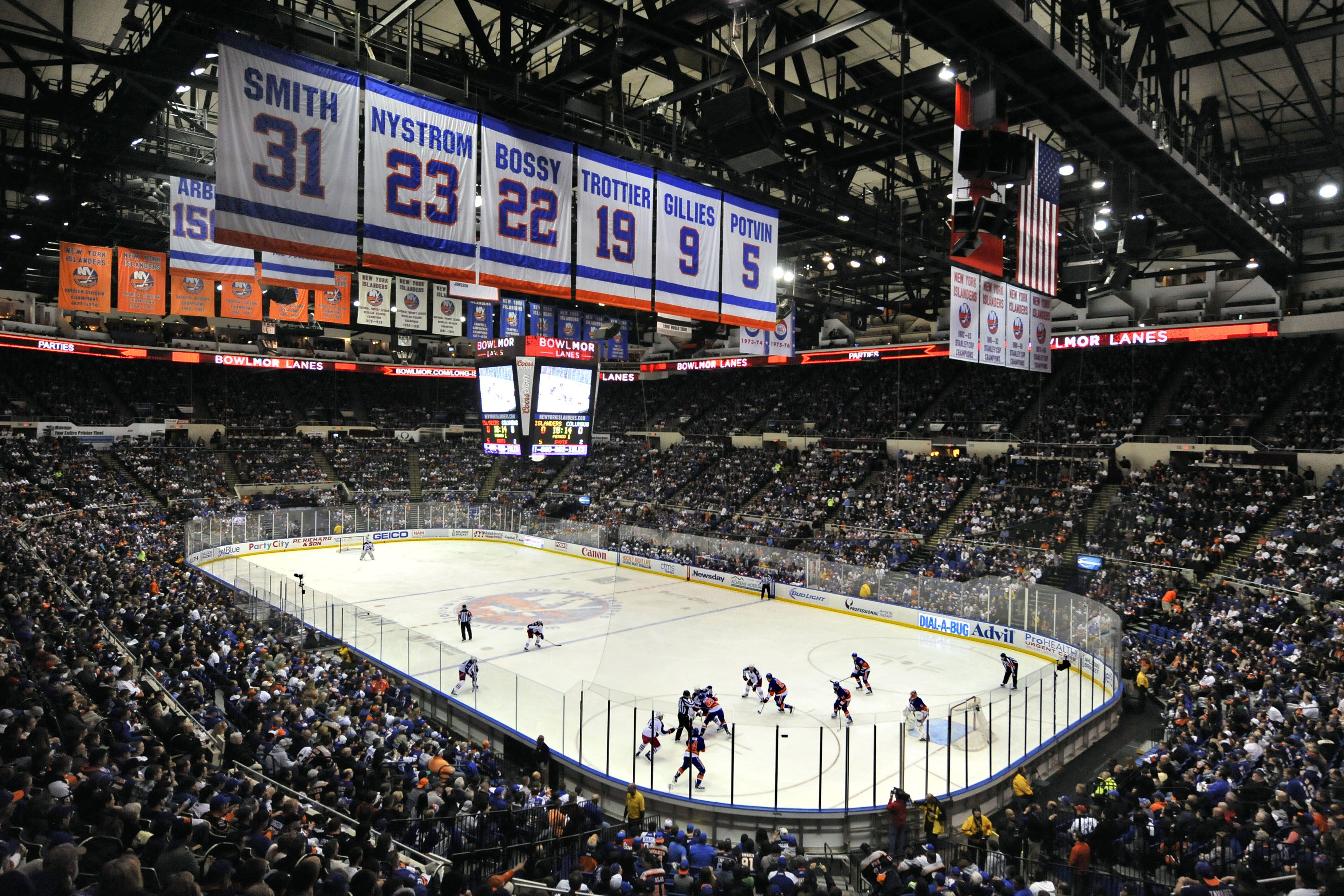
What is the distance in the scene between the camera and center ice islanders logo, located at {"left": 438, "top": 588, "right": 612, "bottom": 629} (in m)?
26.0

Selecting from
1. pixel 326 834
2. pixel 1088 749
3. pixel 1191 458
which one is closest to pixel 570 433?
pixel 1088 749

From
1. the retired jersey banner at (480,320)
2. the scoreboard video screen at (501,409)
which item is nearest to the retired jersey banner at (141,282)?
the retired jersey banner at (480,320)

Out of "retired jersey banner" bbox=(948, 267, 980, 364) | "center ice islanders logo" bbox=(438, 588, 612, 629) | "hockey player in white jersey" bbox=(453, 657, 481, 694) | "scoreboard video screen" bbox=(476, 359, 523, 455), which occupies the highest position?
"retired jersey banner" bbox=(948, 267, 980, 364)

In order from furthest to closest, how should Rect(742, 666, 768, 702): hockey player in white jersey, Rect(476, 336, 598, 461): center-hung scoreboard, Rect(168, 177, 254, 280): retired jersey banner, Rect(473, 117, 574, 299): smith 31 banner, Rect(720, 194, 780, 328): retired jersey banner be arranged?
Rect(476, 336, 598, 461): center-hung scoreboard → Rect(742, 666, 768, 702): hockey player in white jersey → Rect(168, 177, 254, 280): retired jersey banner → Rect(720, 194, 780, 328): retired jersey banner → Rect(473, 117, 574, 299): smith 31 banner

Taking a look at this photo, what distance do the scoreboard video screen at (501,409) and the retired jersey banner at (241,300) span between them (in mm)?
7135

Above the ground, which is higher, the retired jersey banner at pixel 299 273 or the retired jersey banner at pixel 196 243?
the retired jersey banner at pixel 196 243

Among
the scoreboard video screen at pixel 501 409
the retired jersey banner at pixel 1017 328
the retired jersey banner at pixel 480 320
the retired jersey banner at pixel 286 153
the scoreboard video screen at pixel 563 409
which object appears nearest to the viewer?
the retired jersey banner at pixel 286 153

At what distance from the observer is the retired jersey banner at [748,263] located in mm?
13031

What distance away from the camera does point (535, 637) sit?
2228cm

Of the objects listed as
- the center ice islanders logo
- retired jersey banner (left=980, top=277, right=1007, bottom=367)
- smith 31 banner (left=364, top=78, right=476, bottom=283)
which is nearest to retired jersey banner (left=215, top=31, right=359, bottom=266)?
smith 31 banner (left=364, top=78, right=476, bottom=283)

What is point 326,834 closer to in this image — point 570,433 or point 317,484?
point 570,433

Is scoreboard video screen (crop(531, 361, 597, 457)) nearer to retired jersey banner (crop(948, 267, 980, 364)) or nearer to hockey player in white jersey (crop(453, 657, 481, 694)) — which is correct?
hockey player in white jersey (crop(453, 657, 481, 694))

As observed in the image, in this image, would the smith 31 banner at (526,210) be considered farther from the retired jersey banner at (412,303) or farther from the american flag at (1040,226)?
the retired jersey banner at (412,303)

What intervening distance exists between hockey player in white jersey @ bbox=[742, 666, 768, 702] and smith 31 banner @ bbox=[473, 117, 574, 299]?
10.3m
